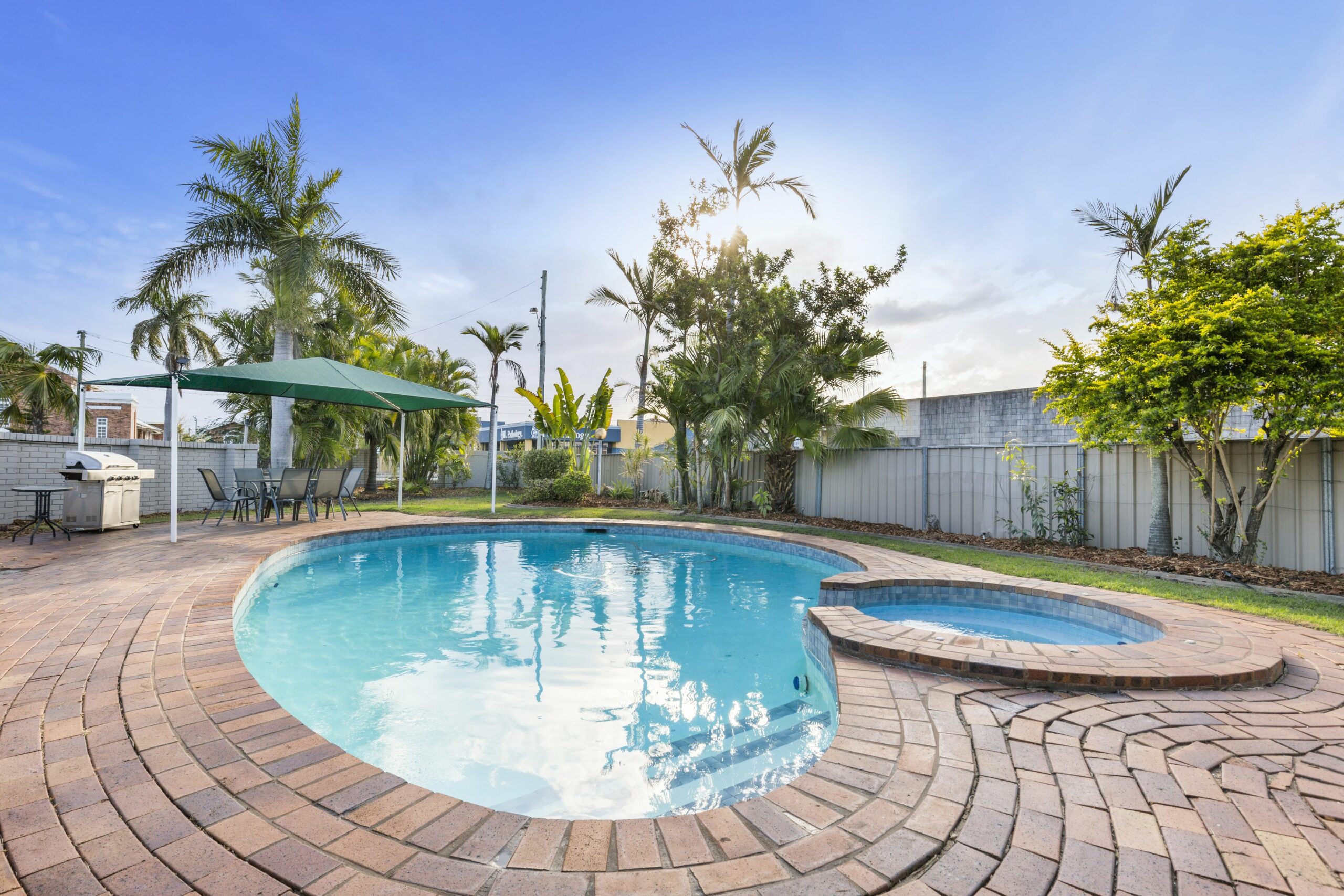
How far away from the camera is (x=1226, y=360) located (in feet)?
18.1

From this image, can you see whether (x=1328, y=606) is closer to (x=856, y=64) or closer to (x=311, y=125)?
(x=856, y=64)

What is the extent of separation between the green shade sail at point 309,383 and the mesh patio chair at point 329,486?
4.52ft

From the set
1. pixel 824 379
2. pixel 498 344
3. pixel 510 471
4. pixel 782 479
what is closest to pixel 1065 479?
pixel 824 379

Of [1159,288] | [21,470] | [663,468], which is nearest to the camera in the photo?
[1159,288]

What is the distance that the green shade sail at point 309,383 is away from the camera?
8.10m

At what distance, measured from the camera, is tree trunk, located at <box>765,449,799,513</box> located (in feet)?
38.8

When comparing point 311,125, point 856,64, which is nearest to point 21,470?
point 311,125

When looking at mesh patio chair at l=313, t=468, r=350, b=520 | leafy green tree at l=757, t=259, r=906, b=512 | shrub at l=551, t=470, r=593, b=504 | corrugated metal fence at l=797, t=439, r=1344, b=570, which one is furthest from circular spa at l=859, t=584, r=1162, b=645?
shrub at l=551, t=470, r=593, b=504

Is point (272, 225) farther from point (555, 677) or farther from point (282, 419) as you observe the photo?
point (555, 677)

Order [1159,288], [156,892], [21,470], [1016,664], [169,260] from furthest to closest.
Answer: [169,260], [21,470], [1159,288], [1016,664], [156,892]

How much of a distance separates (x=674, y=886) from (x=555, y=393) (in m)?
14.0

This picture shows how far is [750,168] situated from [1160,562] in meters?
10.2

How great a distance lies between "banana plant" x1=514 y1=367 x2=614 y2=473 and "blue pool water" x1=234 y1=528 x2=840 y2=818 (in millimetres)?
7647

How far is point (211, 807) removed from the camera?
1.73m
